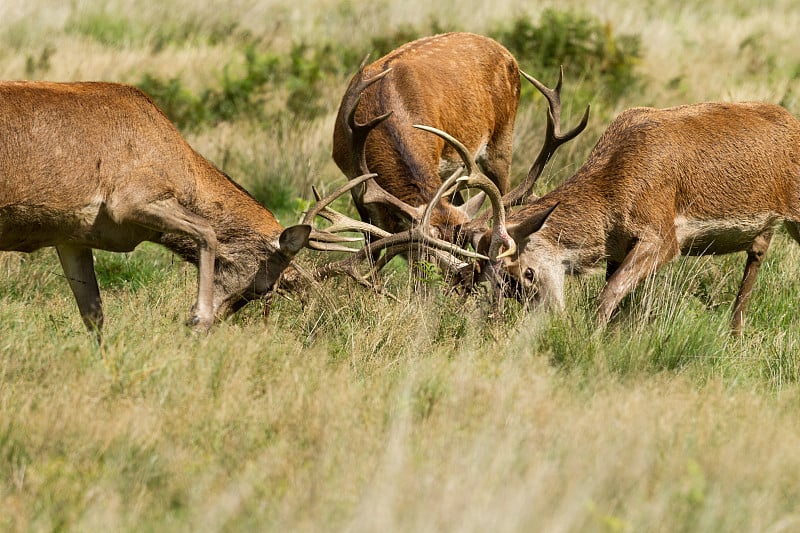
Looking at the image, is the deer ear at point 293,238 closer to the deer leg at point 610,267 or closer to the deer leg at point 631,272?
the deer leg at point 631,272

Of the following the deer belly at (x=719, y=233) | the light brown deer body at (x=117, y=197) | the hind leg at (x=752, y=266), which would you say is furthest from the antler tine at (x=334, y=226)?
the hind leg at (x=752, y=266)

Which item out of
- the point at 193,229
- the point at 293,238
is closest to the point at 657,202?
the point at 293,238

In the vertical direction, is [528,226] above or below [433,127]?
above

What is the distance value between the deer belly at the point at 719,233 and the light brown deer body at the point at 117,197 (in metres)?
2.29

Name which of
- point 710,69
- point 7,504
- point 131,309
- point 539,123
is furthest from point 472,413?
point 710,69

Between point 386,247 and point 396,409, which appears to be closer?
point 396,409

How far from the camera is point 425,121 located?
8.66 m

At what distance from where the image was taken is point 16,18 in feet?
52.7

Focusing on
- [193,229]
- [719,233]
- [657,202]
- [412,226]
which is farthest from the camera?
[412,226]

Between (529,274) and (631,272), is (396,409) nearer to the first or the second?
(529,274)

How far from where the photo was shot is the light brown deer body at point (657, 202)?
6957mm

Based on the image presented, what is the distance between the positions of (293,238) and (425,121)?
7.21 feet

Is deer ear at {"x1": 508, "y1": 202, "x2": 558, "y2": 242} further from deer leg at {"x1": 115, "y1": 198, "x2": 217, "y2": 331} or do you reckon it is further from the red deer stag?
deer leg at {"x1": 115, "y1": 198, "x2": 217, "y2": 331}


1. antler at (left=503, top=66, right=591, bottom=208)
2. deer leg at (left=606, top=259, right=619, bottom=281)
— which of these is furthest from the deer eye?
antler at (left=503, top=66, right=591, bottom=208)
